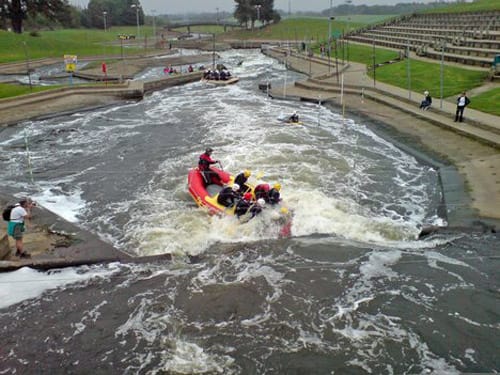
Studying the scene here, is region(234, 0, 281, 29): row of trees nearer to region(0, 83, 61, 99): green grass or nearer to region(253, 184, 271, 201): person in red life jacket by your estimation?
region(0, 83, 61, 99): green grass

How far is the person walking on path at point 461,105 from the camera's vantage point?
1964cm

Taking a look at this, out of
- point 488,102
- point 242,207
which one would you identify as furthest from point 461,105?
point 242,207

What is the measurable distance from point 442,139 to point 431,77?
42.0 ft

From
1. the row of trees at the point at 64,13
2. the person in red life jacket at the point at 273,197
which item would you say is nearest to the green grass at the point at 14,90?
the person in red life jacket at the point at 273,197

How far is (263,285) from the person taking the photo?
31.2ft

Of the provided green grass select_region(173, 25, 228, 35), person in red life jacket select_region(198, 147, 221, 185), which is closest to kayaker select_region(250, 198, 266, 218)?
person in red life jacket select_region(198, 147, 221, 185)

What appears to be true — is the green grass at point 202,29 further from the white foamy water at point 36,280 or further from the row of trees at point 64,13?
the white foamy water at point 36,280

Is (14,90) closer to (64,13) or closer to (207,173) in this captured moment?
(207,173)

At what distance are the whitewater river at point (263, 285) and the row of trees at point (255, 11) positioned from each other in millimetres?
88700

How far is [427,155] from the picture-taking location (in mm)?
18234

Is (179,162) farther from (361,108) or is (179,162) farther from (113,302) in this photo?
(361,108)

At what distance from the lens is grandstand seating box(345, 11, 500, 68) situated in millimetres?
34188

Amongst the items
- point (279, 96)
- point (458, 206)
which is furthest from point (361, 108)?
point (458, 206)

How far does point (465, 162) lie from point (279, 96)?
18199 millimetres
